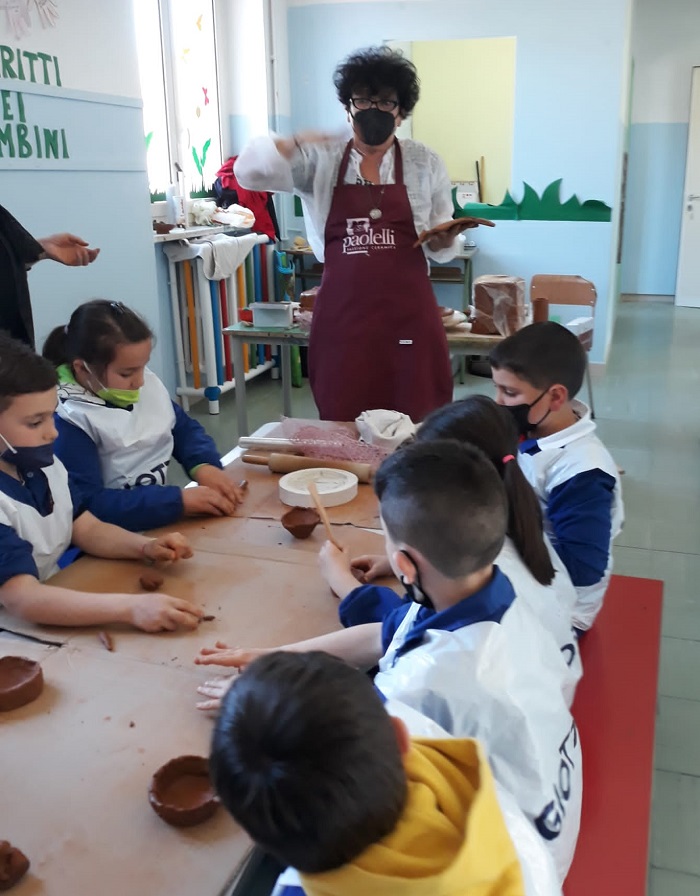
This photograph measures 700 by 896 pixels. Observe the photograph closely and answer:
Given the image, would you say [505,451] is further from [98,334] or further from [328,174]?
[328,174]

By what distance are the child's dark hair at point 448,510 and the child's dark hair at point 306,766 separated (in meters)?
0.43

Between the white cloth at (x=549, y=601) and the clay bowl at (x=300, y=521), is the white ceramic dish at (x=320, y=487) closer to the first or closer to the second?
the clay bowl at (x=300, y=521)

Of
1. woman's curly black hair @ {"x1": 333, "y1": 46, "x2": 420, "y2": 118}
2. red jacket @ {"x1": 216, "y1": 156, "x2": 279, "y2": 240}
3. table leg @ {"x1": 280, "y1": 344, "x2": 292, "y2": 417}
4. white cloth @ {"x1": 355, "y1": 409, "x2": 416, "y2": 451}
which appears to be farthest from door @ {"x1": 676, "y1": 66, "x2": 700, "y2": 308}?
white cloth @ {"x1": 355, "y1": 409, "x2": 416, "y2": 451}

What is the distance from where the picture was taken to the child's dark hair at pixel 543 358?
1.93 metres

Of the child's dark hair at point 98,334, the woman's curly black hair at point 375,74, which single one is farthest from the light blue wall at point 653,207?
the child's dark hair at point 98,334

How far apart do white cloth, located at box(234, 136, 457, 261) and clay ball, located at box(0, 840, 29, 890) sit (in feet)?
7.02

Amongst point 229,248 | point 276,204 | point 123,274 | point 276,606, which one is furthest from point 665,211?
point 276,606

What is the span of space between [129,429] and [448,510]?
110 cm

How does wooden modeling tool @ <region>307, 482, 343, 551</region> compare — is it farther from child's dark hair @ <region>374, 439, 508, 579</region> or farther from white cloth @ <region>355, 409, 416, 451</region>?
child's dark hair @ <region>374, 439, 508, 579</region>

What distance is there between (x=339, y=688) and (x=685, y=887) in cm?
148

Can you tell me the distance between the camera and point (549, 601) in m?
1.36

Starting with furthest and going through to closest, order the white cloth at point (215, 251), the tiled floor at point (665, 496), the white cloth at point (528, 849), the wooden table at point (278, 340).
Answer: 1. the white cloth at point (215, 251)
2. the wooden table at point (278, 340)
3. the tiled floor at point (665, 496)
4. the white cloth at point (528, 849)

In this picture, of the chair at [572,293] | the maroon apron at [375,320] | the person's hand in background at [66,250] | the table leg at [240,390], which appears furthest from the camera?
the chair at [572,293]

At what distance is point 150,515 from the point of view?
182cm
